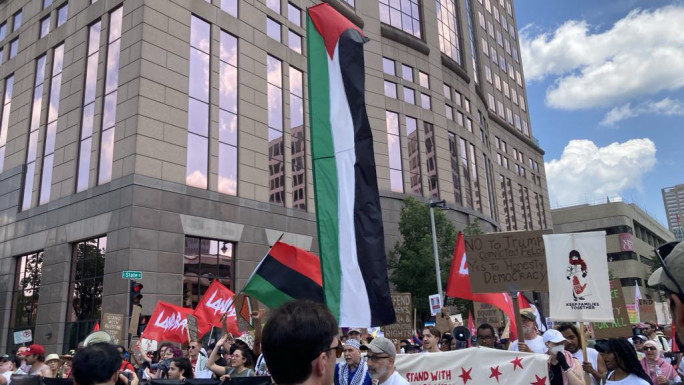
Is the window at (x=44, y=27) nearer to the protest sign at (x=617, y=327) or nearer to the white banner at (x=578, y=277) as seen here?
the protest sign at (x=617, y=327)

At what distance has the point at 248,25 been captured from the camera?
29.0 m

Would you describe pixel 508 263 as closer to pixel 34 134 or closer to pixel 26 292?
pixel 26 292

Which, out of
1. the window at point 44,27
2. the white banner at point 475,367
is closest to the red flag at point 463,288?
the white banner at point 475,367

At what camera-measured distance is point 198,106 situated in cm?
2603

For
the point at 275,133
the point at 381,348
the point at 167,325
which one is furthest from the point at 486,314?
the point at 275,133

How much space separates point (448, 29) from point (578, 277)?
142 feet

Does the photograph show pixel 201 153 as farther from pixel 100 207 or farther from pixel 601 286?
pixel 601 286

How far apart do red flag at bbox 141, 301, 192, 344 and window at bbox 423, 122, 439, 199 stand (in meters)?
26.9

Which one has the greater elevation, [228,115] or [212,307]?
[228,115]

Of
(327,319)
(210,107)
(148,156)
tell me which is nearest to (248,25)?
(210,107)

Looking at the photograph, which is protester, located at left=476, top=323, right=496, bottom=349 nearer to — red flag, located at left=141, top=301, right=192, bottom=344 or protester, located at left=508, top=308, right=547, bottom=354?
protester, located at left=508, top=308, right=547, bottom=354

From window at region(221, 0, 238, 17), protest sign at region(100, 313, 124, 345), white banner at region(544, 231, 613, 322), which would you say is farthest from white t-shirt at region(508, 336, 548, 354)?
window at region(221, 0, 238, 17)

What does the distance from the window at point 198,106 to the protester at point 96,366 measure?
21.5m

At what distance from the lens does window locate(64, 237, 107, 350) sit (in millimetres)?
23703
